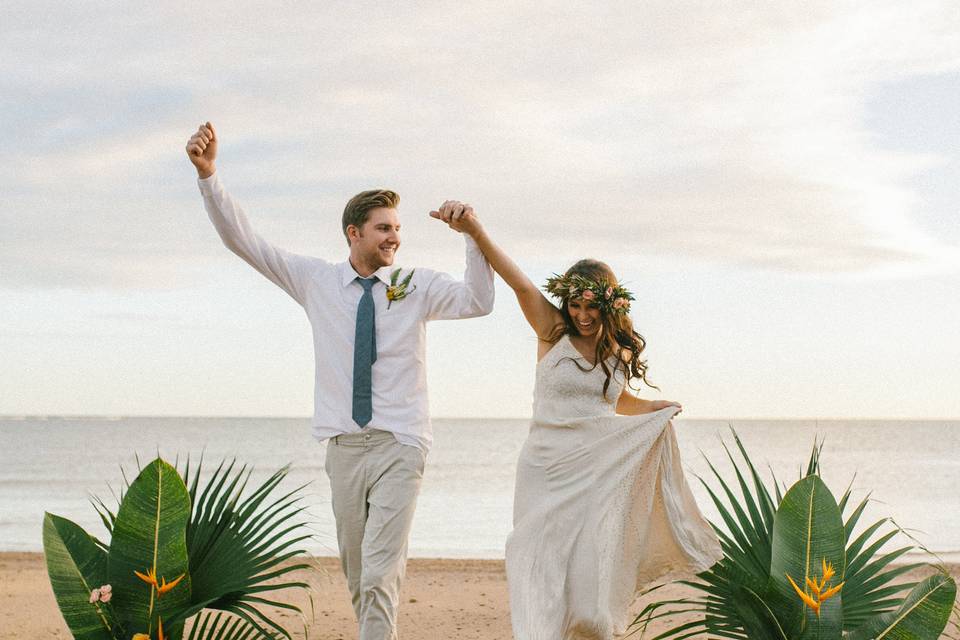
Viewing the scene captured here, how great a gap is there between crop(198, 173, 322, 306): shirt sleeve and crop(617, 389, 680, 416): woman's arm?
183 centimetres

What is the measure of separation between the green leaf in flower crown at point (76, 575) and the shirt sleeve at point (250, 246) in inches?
→ 62.2

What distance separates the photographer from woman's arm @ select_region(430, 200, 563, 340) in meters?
4.98

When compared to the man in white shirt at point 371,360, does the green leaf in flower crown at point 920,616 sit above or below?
below

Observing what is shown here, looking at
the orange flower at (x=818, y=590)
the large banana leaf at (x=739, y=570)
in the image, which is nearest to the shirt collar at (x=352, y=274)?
the large banana leaf at (x=739, y=570)

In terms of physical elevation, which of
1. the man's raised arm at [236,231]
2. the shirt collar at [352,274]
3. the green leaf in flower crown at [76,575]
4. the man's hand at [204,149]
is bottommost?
the green leaf in flower crown at [76,575]

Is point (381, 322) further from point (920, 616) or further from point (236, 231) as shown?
point (920, 616)

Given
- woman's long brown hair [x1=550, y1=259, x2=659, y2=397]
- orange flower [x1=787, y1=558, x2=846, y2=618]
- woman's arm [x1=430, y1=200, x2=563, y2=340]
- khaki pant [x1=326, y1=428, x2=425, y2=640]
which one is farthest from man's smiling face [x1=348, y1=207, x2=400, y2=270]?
orange flower [x1=787, y1=558, x2=846, y2=618]

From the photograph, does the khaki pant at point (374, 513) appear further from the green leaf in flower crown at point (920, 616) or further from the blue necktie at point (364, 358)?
the green leaf in flower crown at point (920, 616)

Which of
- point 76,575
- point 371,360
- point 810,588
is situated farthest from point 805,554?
point 76,575

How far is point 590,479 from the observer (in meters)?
5.35

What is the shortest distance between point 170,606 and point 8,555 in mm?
10701

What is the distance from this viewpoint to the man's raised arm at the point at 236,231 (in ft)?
16.4

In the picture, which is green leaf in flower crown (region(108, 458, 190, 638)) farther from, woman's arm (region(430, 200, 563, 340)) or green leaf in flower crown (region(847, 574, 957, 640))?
green leaf in flower crown (region(847, 574, 957, 640))

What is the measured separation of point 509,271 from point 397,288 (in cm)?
59
